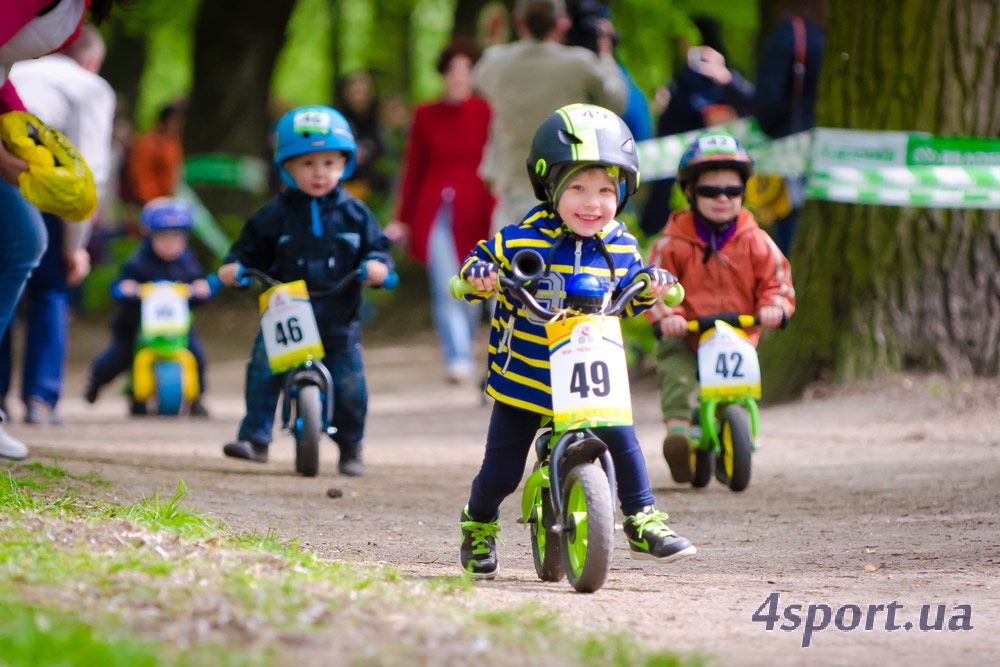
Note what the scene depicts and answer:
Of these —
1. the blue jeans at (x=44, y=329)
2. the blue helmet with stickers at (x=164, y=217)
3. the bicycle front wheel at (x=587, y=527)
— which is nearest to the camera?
the bicycle front wheel at (x=587, y=527)

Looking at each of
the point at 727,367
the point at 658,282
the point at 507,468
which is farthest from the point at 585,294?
the point at 727,367

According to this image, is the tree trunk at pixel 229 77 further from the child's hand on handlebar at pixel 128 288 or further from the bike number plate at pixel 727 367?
the bike number plate at pixel 727 367

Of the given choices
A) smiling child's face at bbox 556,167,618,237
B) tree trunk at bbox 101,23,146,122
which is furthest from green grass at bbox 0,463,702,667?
tree trunk at bbox 101,23,146,122

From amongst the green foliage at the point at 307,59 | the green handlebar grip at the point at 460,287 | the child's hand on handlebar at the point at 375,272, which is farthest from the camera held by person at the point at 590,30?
the green foliage at the point at 307,59

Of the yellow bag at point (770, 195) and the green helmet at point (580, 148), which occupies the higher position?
the yellow bag at point (770, 195)

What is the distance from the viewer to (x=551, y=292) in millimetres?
5098

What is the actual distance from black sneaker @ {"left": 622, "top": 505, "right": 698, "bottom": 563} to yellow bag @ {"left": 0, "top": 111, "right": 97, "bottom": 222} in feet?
9.25

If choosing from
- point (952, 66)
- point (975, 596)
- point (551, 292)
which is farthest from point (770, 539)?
point (952, 66)

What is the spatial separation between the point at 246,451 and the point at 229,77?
16102mm

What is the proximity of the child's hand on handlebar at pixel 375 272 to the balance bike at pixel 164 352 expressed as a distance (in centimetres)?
400

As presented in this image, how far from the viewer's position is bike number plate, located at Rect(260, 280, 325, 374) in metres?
7.76

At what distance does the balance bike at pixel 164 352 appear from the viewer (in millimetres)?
11328

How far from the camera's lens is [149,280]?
11.6 m

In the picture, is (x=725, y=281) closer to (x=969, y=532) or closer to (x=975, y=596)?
(x=969, y=532)
